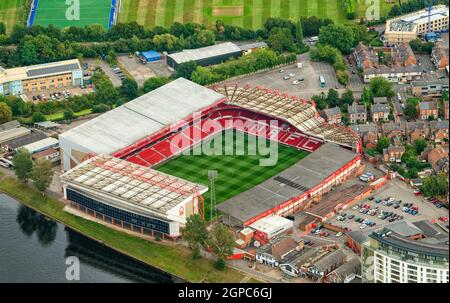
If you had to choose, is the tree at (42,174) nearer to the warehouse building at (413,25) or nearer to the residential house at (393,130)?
the residential house at (393,130)

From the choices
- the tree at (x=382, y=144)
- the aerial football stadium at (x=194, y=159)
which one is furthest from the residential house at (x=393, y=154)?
the aerial football stadium at (x=194, y=159)

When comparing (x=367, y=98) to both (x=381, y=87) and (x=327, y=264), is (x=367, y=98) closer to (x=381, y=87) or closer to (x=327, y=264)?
(x=381, y=87)

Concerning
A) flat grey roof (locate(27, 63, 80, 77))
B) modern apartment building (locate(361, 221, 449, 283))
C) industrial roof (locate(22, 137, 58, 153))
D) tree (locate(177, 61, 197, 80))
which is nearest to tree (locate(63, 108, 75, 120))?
industrial roof (locate(22, 137, 58, 153))

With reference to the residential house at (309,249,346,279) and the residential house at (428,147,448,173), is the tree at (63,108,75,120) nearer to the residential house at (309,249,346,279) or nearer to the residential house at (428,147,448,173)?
the residential house at (428,147,448,173)

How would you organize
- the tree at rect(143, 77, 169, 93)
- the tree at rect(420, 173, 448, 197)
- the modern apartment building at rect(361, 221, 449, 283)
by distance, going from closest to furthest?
the modern apartment building at rect(361, 221, 449, 283), the tree at rect(420, 173, 448, 197), the tree at rect(143, 77, 169, 93)

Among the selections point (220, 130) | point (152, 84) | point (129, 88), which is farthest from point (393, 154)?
point (129, 88)
